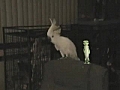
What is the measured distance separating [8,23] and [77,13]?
0.85 metres

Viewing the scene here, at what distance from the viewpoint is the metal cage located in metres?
1.89

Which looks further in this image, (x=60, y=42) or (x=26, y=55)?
(x=26, y=55)

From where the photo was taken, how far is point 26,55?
2.00 m

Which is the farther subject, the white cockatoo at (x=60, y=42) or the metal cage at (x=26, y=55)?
the metal cage at (x=26, y=55)

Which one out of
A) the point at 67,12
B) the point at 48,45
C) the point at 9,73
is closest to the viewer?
the point at 48,45

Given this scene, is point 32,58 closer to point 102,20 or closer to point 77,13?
point 102,20

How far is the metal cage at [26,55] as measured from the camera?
189cm

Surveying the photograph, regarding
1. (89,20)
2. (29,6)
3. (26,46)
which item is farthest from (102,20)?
(26,46)

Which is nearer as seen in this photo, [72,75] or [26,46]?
[72,75]

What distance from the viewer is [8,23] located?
7.88 ft

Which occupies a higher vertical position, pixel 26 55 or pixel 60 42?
pixel 60 42

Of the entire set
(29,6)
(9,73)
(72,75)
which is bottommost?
(9,73)

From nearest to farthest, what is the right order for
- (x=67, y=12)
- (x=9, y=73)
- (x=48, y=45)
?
(x=48, y=45) → (x=9, y=73) → (x=67, y=12)

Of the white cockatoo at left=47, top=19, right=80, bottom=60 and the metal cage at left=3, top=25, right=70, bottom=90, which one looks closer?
the white cockatoo at left=47, top=19, right=80, bottom=60
